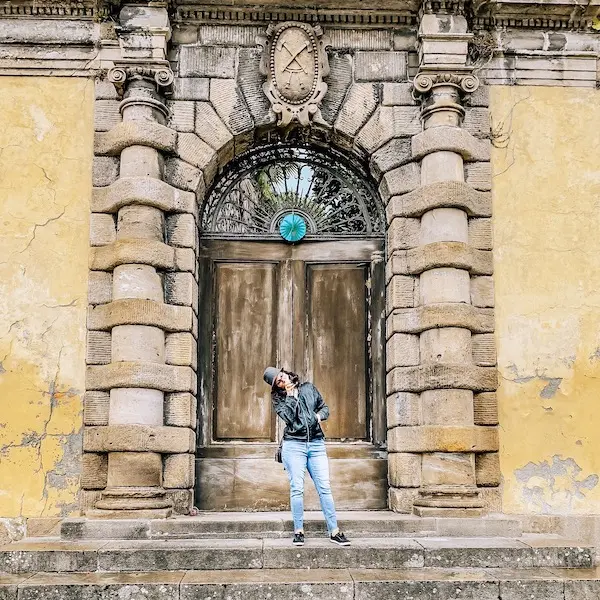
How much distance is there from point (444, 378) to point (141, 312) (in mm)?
3069

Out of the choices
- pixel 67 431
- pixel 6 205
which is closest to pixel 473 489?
pixel 67 431

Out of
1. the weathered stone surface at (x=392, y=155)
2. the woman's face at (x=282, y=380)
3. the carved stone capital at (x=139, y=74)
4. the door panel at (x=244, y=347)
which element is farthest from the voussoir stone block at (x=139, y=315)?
the weathered stone surface at (x=392, y=155)

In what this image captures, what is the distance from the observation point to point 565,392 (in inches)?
349

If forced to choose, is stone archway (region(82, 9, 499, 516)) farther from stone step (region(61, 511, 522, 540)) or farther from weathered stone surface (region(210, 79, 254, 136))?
stone step (region(61, 511, 522, 540))

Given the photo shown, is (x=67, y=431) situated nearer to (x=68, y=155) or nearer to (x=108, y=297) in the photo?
(x=108, y=297)

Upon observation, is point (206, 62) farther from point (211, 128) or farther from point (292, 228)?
point (292, 228)

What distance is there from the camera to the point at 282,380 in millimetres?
7598

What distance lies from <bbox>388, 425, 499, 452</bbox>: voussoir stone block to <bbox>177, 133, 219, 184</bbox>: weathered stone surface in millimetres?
3496

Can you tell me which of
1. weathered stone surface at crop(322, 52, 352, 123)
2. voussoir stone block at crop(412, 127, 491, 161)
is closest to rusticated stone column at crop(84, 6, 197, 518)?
weathered stone surface at crop(322, 52, 352, 123)

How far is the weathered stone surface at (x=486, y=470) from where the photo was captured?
8.52m

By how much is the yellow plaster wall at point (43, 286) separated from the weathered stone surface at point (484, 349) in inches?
159

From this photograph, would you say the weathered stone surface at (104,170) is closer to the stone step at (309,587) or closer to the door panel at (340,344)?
the door panel at (340,344)

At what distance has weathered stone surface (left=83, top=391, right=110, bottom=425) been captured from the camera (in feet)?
27.8

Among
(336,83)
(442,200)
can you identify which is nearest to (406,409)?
(442,200)
